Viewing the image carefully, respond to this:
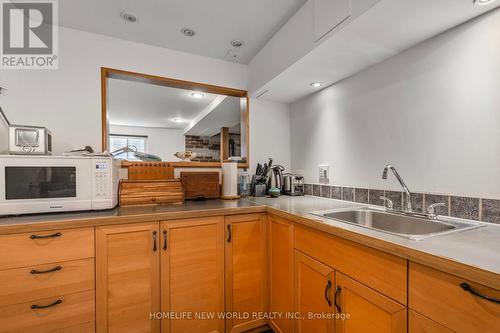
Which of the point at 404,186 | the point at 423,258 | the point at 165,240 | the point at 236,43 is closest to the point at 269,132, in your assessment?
the point at 236,43

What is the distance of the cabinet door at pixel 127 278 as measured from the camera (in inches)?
48.0

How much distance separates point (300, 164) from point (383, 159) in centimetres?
90

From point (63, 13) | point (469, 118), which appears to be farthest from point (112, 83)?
point (469, 118)

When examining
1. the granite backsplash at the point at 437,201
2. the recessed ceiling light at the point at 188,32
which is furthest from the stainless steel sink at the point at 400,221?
the recessed ceiling light at the point at 188,32

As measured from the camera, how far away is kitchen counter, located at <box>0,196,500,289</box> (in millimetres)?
626

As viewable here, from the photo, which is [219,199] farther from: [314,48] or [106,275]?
[314,48]

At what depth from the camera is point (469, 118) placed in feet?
3.68

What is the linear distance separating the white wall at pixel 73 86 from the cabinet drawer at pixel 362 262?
1729mm

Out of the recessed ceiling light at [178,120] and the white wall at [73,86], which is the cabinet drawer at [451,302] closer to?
the white wall at [73,86]

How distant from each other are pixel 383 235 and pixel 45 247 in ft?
5.08

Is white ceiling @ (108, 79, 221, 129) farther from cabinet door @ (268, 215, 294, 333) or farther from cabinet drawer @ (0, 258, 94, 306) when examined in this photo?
cabinet door @ (268, 215, 294, 333)

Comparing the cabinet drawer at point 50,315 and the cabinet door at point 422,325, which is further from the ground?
the cabinet door at point 422,325

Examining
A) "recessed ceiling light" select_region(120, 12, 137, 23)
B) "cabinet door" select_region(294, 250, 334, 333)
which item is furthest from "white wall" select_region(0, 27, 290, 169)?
"cabinet door" select_region(294, 250, 334, 333)

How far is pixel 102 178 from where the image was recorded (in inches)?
55.6
